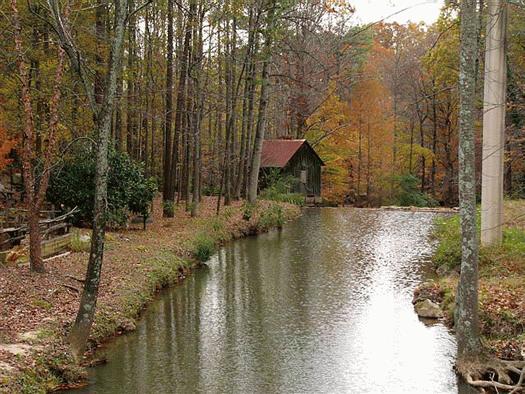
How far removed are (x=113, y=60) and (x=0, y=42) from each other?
574 centimetres

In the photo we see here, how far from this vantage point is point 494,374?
7887 millimetres

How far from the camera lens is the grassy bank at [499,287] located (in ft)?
29.9

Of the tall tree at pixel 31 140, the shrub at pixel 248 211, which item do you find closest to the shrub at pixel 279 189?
the shrub at pixel 248 211

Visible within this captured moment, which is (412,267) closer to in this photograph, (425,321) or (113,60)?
(425,321)

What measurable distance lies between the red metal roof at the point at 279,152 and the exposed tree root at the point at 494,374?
28364 mm

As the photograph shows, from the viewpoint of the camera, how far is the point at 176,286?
14062 millimetres

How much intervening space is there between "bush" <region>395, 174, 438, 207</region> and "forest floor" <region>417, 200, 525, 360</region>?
22.6 meters

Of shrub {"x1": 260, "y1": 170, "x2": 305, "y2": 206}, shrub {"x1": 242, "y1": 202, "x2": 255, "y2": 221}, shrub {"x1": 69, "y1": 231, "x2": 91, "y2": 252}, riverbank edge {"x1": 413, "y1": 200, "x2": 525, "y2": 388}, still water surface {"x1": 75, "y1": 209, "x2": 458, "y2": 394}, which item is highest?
shrub {"x1": 260, "y1": 170, "x2": 305, "y2": 206}

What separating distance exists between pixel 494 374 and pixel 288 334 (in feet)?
12.5

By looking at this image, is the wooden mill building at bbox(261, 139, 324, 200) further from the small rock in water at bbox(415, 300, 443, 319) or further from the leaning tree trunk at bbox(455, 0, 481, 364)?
the leaning tree trunk at bbox(455, 0, 481, 364)

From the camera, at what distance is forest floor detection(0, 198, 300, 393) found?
772 centimetres

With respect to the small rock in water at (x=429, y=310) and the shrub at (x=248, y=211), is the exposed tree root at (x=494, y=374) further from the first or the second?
the shrub at (x=248, y=211)

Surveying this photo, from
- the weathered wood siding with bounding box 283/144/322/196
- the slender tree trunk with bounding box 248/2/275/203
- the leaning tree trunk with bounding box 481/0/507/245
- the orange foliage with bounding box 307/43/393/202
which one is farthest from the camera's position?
the orange foliage with bounding box 307/43/393/202

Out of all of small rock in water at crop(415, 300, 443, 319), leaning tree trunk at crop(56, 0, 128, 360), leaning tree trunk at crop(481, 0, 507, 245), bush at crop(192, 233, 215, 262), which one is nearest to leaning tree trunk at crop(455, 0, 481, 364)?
small rock in water at crop(415, 300, 443, 319)
